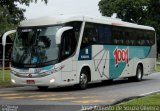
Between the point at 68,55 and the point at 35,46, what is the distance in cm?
151

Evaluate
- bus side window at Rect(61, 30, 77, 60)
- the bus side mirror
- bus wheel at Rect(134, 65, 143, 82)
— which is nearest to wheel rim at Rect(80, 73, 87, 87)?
bus side window at Rect(61, 30, 77, 60)

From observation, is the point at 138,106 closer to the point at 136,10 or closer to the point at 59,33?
the point at 59,33

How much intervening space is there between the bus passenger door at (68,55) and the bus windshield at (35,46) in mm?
426

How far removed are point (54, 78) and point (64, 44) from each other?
5.28 ft

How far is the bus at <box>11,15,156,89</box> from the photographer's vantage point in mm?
22141

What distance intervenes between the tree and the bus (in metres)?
2.57

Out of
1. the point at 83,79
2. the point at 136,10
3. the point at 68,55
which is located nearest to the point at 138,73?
the point at 83,79

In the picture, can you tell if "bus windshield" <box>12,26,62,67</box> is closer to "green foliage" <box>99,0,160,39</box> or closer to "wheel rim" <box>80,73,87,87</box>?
"wheel rim" <box>80,73,87,87</box>

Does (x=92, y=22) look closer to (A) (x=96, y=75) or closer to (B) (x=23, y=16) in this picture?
(A) (x=96, y=75)

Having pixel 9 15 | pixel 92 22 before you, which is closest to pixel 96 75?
pixel 92 22

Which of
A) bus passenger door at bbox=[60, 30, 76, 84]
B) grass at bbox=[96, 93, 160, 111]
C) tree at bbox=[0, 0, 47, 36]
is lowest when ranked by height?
grass at bbox=[96, 93, 160, 111]

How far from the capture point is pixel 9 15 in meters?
27.4

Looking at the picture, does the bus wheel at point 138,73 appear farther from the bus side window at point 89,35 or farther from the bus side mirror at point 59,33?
the bus side mirror at point 59,33

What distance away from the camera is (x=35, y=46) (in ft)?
74.1
